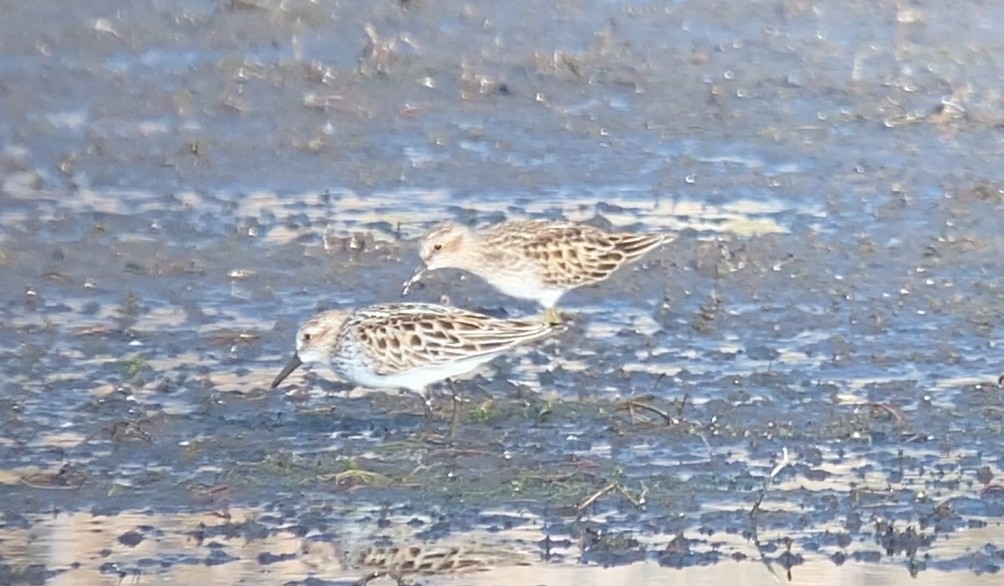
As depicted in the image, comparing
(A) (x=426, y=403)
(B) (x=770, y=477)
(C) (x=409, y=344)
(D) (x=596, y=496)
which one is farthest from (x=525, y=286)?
(D) (x=596, y=496)

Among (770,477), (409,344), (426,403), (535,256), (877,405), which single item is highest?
(535,256)

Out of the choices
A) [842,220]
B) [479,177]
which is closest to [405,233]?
[479,177]

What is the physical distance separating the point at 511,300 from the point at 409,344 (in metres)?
2.23

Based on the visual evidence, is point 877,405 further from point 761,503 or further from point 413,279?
point 413,279

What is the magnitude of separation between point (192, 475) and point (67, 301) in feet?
8.88

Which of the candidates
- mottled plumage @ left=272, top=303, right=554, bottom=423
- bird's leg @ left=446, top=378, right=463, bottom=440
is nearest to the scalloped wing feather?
mottled plumage @ left=272, top=303, right=554, bottom=423

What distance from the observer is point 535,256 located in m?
11.2

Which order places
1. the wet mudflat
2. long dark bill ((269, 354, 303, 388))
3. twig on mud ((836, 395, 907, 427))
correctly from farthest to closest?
long dark bill ((269, 354, 303, 388)) < twig on mud ((836, 395, 907, 427)) < the wet mudflat

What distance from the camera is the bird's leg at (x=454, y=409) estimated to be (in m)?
9.44

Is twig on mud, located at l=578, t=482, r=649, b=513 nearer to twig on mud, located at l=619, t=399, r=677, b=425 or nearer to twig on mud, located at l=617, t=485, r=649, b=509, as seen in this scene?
twig on mud, located at l=617, t=485, r=649, b=509

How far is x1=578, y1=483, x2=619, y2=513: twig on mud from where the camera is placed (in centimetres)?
843

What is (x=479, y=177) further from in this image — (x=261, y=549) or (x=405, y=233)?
(x=261, y=549)

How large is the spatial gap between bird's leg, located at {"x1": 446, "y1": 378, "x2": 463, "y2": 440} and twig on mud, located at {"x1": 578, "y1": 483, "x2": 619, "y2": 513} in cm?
100

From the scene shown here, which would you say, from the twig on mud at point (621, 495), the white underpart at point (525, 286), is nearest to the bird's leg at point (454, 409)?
the twig on mud at point (621, 495)
